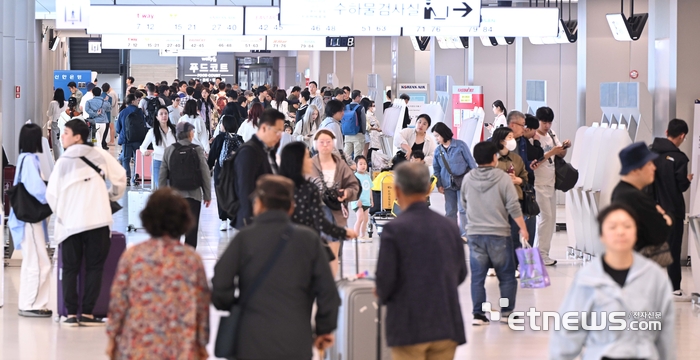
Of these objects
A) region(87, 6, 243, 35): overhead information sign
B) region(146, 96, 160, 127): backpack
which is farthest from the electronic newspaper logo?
region(146, 96, 160, 127): backpack

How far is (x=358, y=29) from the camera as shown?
464 inches

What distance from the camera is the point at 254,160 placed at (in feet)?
20.4

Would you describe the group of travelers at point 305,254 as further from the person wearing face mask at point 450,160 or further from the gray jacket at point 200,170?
the gray jacket at point 200,170

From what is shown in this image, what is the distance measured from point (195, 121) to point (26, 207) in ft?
19.3

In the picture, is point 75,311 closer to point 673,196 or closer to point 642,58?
point 673,196

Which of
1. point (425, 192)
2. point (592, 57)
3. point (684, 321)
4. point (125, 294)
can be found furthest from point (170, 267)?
point (592, 57)

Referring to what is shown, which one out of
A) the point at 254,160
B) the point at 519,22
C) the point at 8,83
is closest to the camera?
the point at 254,160

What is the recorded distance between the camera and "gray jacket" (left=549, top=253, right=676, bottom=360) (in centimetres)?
387

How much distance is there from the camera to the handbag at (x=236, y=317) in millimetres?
4094

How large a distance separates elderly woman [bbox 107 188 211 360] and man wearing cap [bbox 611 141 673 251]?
90.4 inches

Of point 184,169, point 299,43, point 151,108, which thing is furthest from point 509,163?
point 299,43

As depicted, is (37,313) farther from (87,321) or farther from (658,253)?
(658,253)

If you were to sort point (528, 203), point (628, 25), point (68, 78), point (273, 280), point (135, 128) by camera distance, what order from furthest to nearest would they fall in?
1. point (68, 78)
2. point (135, 128)
3. point (628, 25)
4. point (528, 203)
5. point (273, 280)

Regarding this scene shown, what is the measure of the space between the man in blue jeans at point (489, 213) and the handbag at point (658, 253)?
1598 mm
